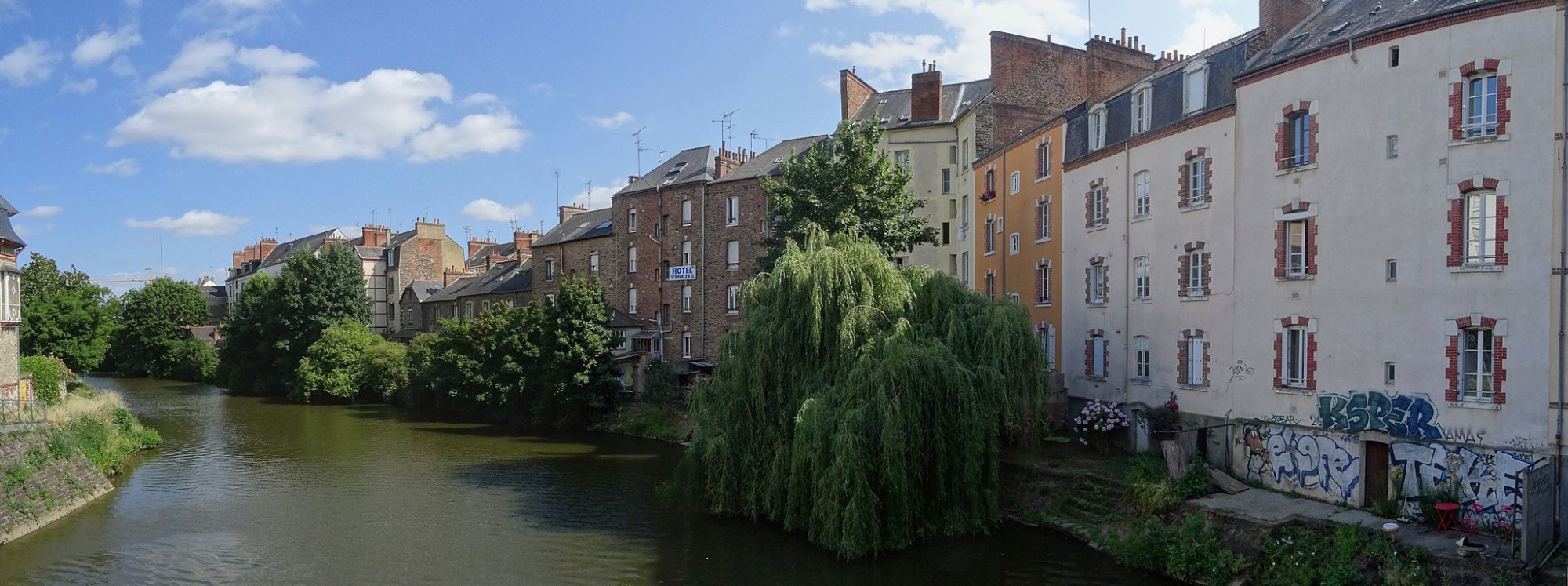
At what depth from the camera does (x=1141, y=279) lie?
2381 centimetres

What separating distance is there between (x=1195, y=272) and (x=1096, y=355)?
4574mm

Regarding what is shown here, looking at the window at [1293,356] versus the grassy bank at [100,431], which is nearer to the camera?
the window at [1293,356]

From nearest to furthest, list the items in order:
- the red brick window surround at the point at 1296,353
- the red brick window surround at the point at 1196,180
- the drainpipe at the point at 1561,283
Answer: the drainpipe at the point at 1561,283, the red brick window surround at the point at 1296,353, the red brick window surround at the point at 1196,180

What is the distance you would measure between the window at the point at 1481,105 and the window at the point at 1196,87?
582 centimetres

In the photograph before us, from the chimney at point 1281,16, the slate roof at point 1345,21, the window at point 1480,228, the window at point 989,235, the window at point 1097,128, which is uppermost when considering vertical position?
the chimney at point 1281,16

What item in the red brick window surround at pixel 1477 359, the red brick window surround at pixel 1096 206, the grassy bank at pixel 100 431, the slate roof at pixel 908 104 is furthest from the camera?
the slate roof at pixel 908 104

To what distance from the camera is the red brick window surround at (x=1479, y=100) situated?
52.7 feet

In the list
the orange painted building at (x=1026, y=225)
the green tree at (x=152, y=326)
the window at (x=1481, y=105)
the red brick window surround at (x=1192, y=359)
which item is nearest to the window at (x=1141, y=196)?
the red brick window surround at (x=1192, y=359)

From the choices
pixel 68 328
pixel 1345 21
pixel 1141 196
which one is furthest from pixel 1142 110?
pixel 68 328

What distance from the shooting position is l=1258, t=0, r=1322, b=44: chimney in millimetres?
22344

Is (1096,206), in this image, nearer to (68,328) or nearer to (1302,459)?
(1302,459)

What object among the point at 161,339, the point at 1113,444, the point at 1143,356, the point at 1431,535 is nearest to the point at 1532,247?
the point at 1431,535

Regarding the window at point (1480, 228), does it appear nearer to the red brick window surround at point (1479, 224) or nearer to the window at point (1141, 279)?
the red brick window surround at point (1479, 224)

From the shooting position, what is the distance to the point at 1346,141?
59.6 feet
